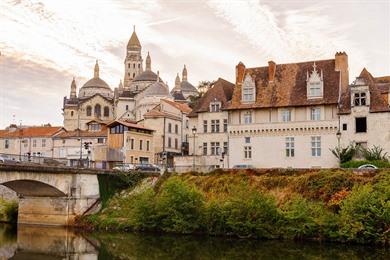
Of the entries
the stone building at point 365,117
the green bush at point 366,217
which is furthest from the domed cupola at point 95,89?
the green bush at point 366,217

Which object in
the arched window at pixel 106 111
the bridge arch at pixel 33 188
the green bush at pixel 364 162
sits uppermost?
the arched window at pixel 106 111

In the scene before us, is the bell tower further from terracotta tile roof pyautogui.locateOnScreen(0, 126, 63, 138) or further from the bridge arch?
the bridge arch

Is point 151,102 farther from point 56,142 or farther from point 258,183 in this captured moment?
point 258,183

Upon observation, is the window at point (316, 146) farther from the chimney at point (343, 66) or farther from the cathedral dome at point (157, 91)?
the cathedral dome at point (157, 91)

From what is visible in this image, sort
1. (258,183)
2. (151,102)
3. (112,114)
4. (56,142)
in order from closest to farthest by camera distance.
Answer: (258,183) < (56,142) < (151,102) < (112,114)

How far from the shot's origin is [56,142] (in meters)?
84.1

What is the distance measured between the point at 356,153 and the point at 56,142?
168 ft

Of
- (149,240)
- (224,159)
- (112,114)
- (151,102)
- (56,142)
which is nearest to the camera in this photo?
(149,240)

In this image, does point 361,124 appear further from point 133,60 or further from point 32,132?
point 133,60

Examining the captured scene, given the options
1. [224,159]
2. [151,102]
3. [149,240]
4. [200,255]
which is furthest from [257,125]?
[151,102]

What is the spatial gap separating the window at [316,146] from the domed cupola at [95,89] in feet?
249

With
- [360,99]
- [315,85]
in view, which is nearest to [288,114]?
[315,85]

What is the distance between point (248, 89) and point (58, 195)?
72.3 ft

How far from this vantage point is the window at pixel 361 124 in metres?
49.5
